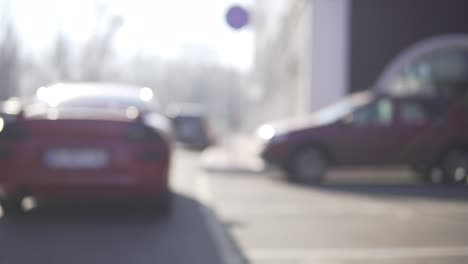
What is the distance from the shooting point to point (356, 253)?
17.2 feet

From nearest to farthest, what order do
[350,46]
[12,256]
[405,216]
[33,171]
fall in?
[12,256]
[33,171]
[405,216]
[350,46]

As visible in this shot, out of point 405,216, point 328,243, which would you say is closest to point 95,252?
point 328,243

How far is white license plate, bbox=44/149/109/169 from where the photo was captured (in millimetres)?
Answer: 6141

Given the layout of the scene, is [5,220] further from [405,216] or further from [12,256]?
[405,216]

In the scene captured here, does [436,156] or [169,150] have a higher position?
[169,150]

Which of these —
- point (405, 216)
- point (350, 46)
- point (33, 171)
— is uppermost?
point (350, 46)

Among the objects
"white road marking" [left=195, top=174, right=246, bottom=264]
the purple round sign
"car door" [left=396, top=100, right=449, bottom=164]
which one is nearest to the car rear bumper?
"white road marking" [left=195, top=174, right=246, bottom=264]

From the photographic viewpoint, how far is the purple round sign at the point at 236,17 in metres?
13.1

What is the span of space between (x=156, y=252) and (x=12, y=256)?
42.1 inches

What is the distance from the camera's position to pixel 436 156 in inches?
431

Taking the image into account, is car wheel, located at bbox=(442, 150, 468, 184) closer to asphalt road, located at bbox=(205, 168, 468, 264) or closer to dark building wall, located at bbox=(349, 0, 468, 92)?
asphalt road, located at bbox=(205, 168, 468, 264)

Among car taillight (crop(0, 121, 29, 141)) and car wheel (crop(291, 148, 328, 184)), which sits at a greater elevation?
car taillight (crop(0, 121, 29, 141))

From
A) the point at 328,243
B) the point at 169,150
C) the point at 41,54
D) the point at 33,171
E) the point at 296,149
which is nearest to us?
the point at 328,243

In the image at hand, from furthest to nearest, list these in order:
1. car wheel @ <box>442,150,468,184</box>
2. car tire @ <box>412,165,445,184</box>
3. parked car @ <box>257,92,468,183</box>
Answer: car tire @ <box>412,165,445,184</box>, car wheel @ <box>442,150,468,184</box>, parked car @ <box>257,92,468,183</box>
